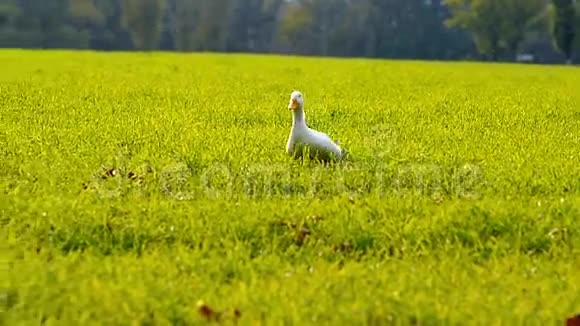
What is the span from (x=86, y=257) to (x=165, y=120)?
5.88 meters

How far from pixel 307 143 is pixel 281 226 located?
6.50 feet

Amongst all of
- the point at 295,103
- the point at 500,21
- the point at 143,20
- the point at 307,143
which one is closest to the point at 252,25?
the point at 143,20

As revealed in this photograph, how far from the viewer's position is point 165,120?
10.8 metres

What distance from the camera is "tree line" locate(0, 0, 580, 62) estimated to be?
5694 cm

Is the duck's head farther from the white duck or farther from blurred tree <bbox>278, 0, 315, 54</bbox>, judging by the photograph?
blurred tree <bbox>278, 0, 315, 54</bbox>

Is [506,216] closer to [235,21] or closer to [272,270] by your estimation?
[272,270]

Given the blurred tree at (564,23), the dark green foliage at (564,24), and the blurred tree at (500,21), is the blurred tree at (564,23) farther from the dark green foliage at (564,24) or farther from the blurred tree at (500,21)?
the blurred tree at (500,21)

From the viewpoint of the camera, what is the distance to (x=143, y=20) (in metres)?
61.2

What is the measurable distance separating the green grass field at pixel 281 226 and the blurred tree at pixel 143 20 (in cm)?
5176

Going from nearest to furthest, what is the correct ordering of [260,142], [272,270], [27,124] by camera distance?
1. [272,270]
2. [260,142]
3. [27,124]

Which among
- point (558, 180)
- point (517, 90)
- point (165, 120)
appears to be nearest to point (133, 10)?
point (517, 90)

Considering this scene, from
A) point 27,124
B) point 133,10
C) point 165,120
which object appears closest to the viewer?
point 27,124

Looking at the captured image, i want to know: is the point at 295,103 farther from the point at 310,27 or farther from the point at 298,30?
the point at 310,27

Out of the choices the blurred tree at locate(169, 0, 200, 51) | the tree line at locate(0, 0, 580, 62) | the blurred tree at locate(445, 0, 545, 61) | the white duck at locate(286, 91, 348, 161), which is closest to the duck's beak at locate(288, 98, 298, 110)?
the white duck at locate(286, 91, 348, 161)
